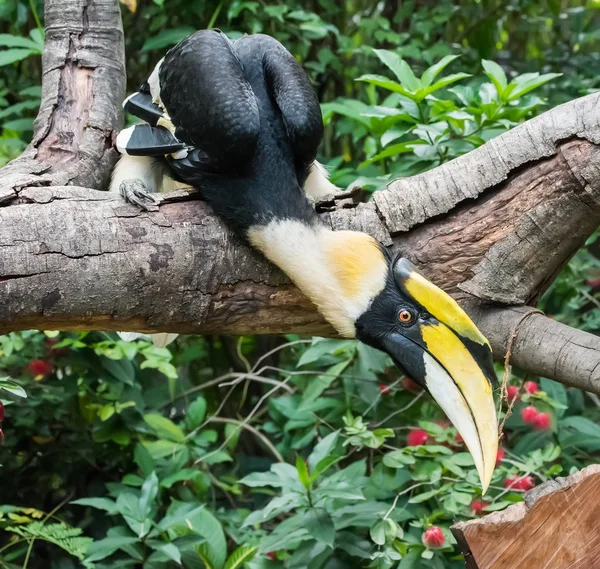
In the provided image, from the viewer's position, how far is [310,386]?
241 cm

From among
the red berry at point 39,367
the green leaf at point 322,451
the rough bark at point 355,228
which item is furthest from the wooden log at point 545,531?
the red berry at point 39,367

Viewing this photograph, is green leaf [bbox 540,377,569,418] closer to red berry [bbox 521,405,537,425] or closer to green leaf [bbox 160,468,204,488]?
red berry [bbox 521,405,537,425]

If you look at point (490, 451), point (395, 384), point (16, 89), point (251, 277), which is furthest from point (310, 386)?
point (16, 89)

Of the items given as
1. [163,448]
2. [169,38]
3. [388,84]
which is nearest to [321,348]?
[163,448]

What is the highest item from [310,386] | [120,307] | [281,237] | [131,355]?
[281,237]

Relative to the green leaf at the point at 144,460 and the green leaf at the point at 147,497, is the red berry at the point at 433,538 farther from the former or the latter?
the green leaf at the point at 144,460

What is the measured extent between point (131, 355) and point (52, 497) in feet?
2.57

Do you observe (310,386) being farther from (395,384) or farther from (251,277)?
(251,277)

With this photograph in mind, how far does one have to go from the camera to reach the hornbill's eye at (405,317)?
1494 millimetres

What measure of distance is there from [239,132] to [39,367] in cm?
119

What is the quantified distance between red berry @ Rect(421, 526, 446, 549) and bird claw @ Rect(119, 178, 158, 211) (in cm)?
96

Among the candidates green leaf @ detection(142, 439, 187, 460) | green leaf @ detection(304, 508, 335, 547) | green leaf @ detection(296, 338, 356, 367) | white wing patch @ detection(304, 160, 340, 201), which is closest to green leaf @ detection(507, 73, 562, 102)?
white wing patch @ detection(304, 160, 340, 201)

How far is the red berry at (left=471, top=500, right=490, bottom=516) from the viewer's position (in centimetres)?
186

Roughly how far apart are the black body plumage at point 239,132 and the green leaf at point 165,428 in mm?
944
